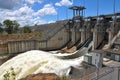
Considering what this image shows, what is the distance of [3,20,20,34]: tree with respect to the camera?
4294 centimetres

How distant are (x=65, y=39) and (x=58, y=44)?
2.04m

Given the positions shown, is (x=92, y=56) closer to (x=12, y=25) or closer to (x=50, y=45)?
(x=50, y=45)

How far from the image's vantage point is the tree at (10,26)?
4294 centimetres

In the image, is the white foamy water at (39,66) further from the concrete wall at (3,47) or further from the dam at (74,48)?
the concrete wall at (3,47)

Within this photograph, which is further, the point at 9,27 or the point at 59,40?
the point at 9,27

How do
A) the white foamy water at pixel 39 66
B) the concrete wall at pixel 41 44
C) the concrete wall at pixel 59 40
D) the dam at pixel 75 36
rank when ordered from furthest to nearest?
the concrete wall at pixel 59 40
the concrete wall at pixel 41 44
the dam at pixel 75 36
the white foamy water at pixel 39 66

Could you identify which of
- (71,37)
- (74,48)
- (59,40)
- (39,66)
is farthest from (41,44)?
(39,66)

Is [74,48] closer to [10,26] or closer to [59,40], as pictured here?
[59,40]

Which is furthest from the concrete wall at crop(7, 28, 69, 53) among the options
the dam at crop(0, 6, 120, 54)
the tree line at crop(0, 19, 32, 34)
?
the tree line at crop(0, 19, 32, 34)

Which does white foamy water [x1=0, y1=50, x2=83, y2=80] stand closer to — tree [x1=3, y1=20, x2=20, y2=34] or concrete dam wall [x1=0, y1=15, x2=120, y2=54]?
concrete dam wall [x1=0, y1=15, x2=120, y2=54]

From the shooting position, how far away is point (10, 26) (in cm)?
4347

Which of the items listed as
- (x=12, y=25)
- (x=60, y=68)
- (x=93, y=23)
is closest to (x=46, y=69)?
(x=60, y=68)

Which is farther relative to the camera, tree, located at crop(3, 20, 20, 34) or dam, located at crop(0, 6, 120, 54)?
tree, located at crop(3, 20, 20, 34)

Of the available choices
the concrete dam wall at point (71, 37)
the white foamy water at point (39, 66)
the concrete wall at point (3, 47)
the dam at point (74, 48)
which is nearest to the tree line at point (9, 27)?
the dam at point (74, 48)
